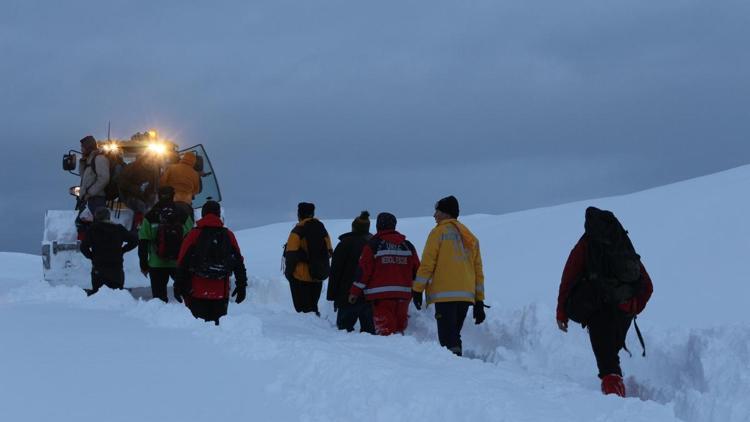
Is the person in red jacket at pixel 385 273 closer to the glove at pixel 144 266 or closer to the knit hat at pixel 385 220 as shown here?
the knit hat at pixel 385 220

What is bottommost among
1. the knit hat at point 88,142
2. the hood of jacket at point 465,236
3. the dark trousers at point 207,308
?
the dark trousers at point 207,308

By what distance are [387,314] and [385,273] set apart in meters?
0.43

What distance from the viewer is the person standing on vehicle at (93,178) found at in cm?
1109

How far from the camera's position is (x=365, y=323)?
8914mm

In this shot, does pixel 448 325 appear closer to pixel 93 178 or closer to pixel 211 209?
pixel 211 209

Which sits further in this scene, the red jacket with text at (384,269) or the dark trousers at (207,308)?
the red jacket with text at (384,269)

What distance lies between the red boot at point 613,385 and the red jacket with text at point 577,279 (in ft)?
1.59

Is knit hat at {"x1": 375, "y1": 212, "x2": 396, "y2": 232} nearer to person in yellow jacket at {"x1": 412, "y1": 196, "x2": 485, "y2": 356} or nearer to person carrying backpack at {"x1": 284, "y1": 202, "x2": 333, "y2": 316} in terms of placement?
Result: person in yellow jacket at {"x1": 412, "y1": 196, "x2": 485, "y2": 356}

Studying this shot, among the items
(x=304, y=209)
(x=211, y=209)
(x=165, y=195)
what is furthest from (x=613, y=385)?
(x=165, y=195)

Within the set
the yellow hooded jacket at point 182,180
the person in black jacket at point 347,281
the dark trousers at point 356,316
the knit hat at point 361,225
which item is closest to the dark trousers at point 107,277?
the yellow hooded jacket at point 182,180

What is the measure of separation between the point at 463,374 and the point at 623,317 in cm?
128

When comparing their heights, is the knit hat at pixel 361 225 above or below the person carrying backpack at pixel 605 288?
above

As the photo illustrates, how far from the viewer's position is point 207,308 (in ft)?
24.0

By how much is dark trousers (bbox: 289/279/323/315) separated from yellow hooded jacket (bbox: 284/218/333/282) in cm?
12
